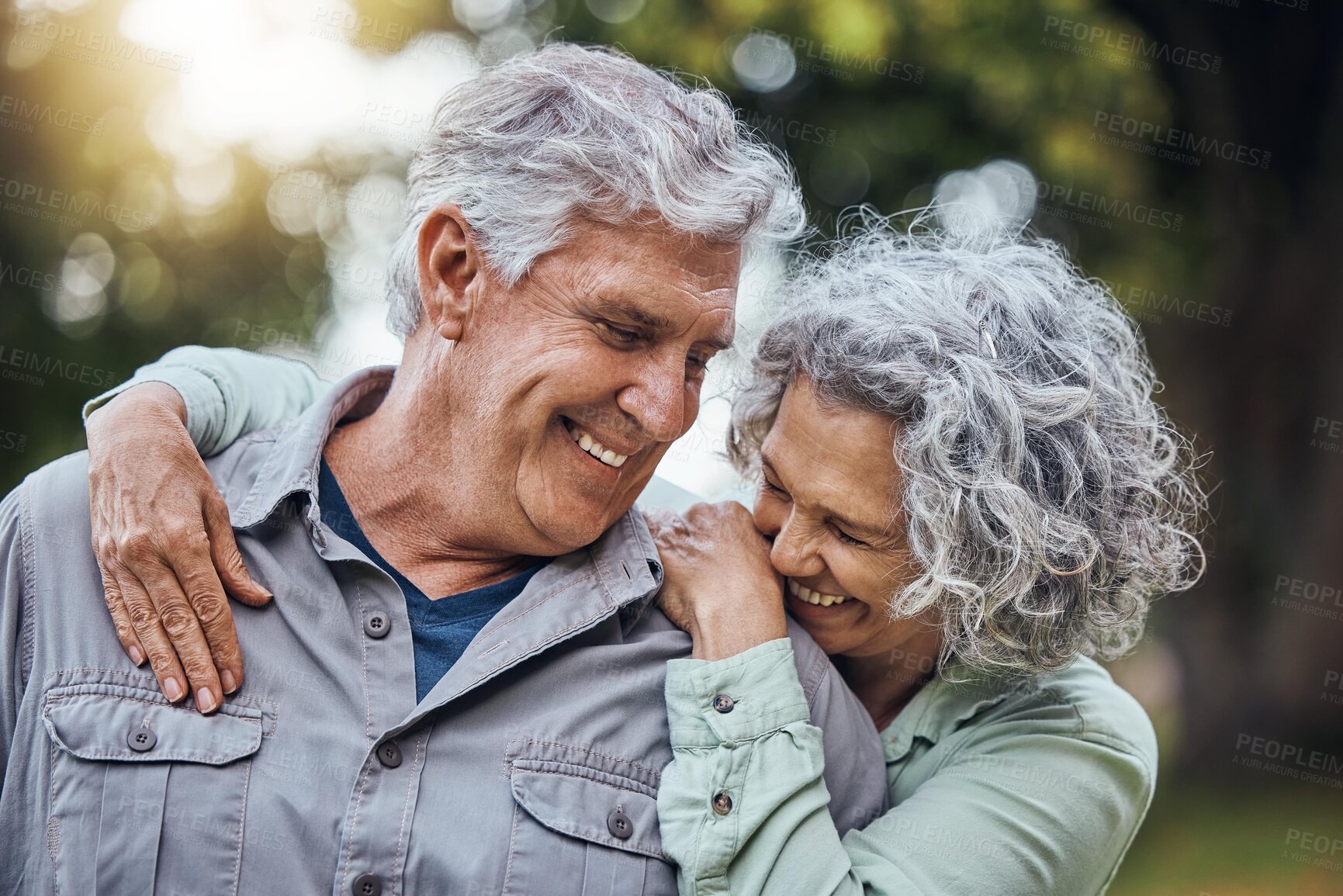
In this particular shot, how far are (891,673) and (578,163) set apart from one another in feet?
4.20

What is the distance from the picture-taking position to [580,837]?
1.86m

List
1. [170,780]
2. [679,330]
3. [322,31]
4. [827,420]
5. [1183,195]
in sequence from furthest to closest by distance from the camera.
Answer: [1183,195]
[322,31]
[827,420]
[679,330]
[170,780]

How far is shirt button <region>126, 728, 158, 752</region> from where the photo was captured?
1772mm

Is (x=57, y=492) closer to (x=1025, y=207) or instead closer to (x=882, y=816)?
(x=882, y=816)

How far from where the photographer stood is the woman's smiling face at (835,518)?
2086mm

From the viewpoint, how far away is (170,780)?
69.5 inches

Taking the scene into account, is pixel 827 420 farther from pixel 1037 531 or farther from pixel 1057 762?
pixel 1057 762

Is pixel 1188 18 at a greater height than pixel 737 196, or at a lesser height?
lesser

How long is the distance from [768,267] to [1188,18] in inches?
172

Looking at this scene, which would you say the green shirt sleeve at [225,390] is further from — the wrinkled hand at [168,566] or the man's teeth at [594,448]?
the man's teeth at [594,448]

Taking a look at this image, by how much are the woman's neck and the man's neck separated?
82 centimetres

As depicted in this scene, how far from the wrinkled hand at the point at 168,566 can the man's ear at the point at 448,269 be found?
1.67 feet

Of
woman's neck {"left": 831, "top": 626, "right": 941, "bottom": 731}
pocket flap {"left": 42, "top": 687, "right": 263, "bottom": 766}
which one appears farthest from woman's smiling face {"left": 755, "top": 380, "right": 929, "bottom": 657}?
pocket flap {"left": 42, "top": 687, "right": 263, "bottom": 766}

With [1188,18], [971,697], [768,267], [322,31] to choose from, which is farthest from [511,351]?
[1188,18]
